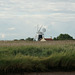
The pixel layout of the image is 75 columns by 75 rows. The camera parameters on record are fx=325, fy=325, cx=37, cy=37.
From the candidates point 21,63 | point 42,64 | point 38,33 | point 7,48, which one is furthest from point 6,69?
point 38,33

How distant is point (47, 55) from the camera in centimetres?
988

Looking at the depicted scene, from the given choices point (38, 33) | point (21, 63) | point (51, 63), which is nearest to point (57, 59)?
point (51, 63)

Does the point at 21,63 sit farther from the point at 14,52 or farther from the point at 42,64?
the point at 14,52

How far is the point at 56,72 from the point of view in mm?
9383

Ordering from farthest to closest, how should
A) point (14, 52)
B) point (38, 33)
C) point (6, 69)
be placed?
point (38, 33) → point (14, 52) → point (6, 69)

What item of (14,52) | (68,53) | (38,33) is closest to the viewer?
(68,53)

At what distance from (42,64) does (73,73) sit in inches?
39.2

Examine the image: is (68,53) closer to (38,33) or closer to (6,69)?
(6,69)

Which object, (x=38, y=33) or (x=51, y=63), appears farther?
(x=38, y=33)

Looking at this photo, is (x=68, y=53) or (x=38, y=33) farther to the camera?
(x=38, y=33)

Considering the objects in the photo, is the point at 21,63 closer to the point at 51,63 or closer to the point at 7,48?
the point at 51,63

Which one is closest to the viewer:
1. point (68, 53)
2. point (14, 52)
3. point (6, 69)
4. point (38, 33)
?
point (6, 69)

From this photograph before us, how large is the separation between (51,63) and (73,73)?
2.50 ft

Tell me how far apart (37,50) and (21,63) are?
5.21ft
